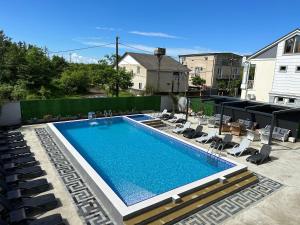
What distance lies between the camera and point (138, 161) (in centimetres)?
1276

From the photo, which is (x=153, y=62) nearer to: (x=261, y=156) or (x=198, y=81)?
(x=198, y=81)

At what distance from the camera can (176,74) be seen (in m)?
41.0

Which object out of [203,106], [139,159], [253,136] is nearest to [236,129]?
[253,136]

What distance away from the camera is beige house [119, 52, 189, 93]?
37.4 m

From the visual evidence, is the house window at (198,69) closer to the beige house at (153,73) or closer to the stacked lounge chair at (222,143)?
the beige house at (153,73)

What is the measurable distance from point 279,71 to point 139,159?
56.3ft

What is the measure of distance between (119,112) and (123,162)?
441 inches

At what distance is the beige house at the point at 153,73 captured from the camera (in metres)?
37.4

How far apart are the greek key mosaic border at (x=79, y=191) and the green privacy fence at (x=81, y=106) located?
22.3 feet

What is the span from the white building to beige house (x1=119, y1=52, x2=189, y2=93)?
15.6 m

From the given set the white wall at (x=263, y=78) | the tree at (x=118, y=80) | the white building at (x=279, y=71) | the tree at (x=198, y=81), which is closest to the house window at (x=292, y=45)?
the white building at (x=279, y=71)

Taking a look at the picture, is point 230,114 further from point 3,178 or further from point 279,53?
point 3,178

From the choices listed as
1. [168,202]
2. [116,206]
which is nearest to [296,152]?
[168,202]

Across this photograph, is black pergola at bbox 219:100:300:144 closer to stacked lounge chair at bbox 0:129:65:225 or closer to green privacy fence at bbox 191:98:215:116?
green privacy fence at bbox 191:98:215:116
